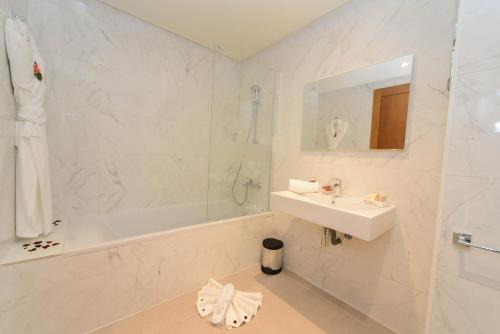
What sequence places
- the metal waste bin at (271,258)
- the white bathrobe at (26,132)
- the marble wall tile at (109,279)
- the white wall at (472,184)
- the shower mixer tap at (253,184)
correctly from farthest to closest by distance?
1. the shower mixer tap at (253,184)
2. the metal waste bin at (271,258)
3. the white bathrobe at (26,132)
4. the marble wall tile at (109,279)
5. the white wall at (472,184)

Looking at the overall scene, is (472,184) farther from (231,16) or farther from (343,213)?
(231,16)

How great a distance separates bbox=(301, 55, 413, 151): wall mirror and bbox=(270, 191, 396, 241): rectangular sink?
0.43 m

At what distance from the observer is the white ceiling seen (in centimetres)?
174

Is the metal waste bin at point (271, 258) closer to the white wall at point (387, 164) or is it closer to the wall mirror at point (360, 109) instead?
the white wall at point (387, 164)

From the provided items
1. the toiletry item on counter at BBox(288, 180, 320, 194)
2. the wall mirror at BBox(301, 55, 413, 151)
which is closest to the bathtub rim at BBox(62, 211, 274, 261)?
the toiletry item on counter at BBox(288, 180, 320, 194)

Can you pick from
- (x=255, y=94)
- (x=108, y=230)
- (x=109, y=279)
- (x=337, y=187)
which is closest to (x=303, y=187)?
(x=337, y=187)

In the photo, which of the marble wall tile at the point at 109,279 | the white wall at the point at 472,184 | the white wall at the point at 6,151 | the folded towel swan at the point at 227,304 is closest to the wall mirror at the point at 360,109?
the white wall at the point at 472,184

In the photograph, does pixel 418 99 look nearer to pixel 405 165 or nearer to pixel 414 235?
pixel 405 165

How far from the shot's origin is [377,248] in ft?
4.94

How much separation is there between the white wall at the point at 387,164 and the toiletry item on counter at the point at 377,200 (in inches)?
1.9

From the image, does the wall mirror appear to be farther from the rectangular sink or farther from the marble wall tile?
the marble wall tile

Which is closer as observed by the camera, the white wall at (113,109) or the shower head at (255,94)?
the white wall at (113,109)

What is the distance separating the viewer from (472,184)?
0.95m

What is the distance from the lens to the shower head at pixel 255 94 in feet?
7.81
